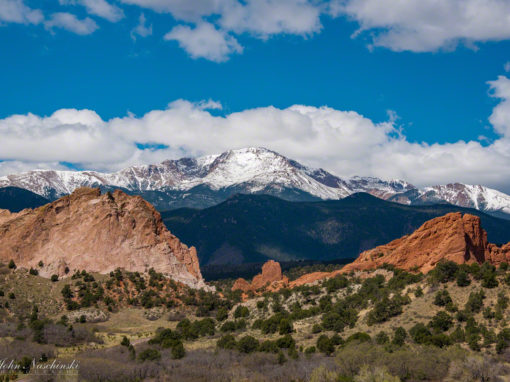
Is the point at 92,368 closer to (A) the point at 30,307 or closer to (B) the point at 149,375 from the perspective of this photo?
(B) the point at 149,375

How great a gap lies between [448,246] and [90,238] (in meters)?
67.3

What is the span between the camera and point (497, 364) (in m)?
47.9

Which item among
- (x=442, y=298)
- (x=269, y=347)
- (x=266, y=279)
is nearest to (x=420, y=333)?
(x=442, y=298)

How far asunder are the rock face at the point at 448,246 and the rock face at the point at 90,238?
148ft

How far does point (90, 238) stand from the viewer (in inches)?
4336

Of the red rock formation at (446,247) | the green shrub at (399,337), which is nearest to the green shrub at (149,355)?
the green shrub at (399,337)

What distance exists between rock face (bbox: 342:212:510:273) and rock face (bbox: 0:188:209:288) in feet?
148

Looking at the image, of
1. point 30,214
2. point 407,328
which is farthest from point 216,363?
point 30,214

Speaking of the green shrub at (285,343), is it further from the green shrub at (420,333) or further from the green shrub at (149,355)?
the green shrub at (149,355)

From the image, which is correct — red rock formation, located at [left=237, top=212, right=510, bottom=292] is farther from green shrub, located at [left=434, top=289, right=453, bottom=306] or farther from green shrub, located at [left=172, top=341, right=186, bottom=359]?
green shrub, located at [left=172, top=341, right=186, bottom=359]

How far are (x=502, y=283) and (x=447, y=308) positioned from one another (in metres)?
8.18

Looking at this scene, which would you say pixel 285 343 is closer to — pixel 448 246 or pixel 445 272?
pixel 445 272

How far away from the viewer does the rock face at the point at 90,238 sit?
107 meters

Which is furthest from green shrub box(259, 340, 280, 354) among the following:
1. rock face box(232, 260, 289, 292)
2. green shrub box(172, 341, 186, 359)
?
rock face box(232, 260, 289, 292)
